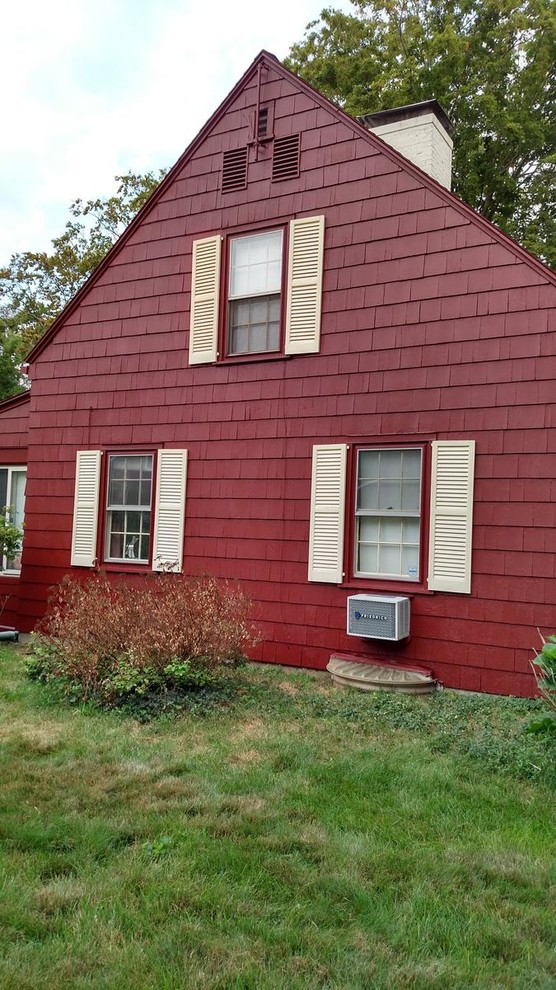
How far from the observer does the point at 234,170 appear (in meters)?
8.31

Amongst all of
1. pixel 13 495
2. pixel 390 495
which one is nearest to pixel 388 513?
pixel 390 495

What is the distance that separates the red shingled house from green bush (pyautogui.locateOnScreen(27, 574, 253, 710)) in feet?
4.94

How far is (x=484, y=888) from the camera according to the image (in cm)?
303

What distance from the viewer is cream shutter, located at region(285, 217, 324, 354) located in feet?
25.0

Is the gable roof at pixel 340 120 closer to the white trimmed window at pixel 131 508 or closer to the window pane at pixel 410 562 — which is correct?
the white trimmed window at pixel 131 508

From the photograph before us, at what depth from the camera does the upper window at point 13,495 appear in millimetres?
10188

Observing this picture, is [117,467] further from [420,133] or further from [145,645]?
[420,133]

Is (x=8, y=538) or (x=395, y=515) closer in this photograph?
(x=395, y=515)

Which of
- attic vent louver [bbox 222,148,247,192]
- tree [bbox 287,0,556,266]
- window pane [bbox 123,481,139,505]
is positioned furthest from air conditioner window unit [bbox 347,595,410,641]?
tree [bbox 287,0,556,266]

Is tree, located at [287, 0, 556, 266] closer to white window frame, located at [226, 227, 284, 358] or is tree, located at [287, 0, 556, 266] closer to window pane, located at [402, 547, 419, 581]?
white window frame, located at [226, 227, 284, 358]

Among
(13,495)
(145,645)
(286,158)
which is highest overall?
(286,158)

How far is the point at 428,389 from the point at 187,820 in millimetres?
4744

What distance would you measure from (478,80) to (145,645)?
16.1 metres

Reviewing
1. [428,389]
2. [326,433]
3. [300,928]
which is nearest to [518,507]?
[428,389]
